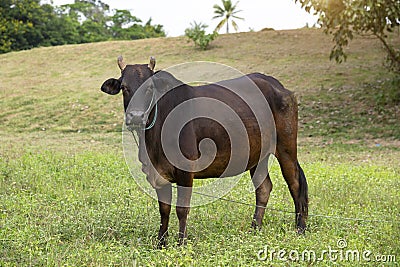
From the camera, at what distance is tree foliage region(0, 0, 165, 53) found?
35.8 metres

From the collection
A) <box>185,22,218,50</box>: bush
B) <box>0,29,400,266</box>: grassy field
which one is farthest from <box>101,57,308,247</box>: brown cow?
<box>185,22,218,50</box>: bush

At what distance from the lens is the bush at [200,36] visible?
28.0 meters

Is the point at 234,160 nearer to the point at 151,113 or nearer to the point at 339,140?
the point at 151,113

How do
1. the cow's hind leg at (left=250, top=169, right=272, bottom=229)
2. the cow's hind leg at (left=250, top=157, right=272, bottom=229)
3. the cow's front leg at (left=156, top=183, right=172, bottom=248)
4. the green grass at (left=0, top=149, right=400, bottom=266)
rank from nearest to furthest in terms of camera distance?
the green grass at (left=0, top=149, right=400, bottom=266) → the cow's front leg at (left=156, top=183, right=172, bottom=248) → the cow's hind leg at (left=250, top=169, right=272, bottom=229) → the cow's hind leg at (left=250, top=157, right=272, bottom=229)

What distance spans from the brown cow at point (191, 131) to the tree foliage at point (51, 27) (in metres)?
32.2

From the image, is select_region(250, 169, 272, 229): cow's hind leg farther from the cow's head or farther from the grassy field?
the cow's head

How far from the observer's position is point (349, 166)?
994 cm

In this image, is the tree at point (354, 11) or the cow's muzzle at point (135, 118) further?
the tree at point (354, 11)

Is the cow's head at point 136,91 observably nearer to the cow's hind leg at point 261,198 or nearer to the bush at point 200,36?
the cow's hind leg at point 261,198

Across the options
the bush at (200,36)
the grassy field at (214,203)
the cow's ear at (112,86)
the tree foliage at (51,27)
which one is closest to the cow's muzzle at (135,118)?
the cow's ear at (112,86)

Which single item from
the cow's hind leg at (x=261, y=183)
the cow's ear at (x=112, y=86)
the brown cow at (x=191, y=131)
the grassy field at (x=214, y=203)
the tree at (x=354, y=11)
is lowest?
the grassy field at (x=214, y=203)

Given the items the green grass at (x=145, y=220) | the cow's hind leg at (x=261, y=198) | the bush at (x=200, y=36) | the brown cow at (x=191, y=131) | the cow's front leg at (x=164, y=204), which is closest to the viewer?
the green grass at (x=145, y=220)

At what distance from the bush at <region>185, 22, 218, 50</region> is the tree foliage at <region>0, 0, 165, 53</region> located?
1319 cm

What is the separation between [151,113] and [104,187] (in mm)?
2663
